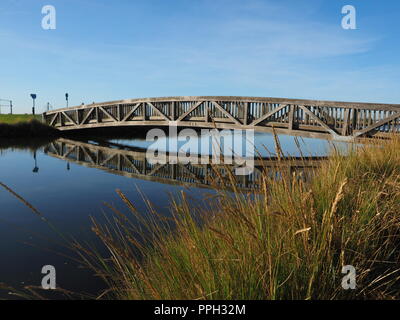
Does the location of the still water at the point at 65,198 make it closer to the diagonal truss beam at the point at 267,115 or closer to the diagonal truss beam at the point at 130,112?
the diagonal truss beam at the point at 267,115

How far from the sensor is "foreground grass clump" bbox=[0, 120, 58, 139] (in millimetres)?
16938

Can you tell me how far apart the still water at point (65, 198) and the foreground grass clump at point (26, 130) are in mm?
7514

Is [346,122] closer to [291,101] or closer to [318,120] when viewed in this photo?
[318,120]

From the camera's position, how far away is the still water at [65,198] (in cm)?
280

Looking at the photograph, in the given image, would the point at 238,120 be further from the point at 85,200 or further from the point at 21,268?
the point at 21,268

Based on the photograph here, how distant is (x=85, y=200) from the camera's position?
521 cm

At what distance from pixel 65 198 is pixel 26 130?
15.6 m

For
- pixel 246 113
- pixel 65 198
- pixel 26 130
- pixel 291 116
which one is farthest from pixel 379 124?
pixel 26 130

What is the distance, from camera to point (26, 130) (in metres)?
18.1

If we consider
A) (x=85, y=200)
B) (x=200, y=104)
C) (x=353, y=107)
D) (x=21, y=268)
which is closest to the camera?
(x=21, y=268)

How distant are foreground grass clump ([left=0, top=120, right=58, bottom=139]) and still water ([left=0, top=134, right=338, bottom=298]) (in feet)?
24.7
